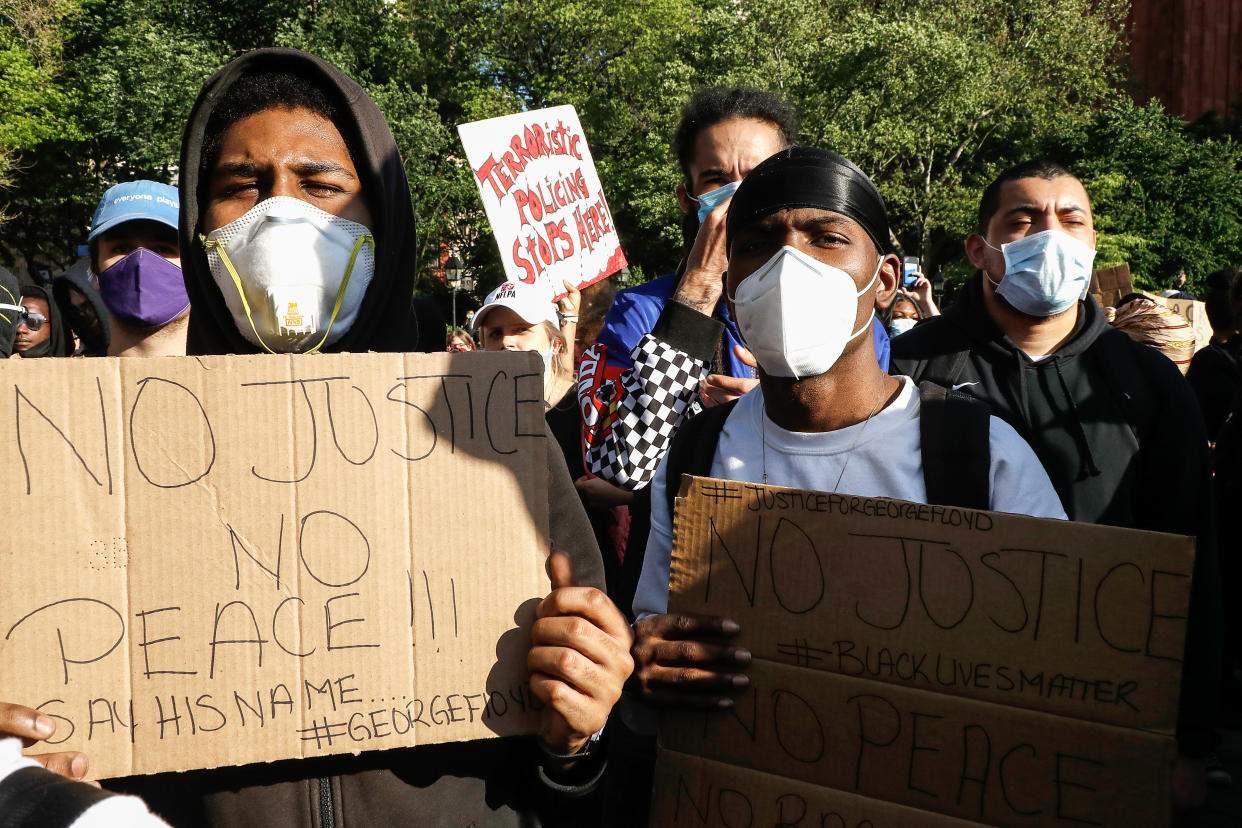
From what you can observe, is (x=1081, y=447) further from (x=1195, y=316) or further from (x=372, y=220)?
(x=1195, y=316)

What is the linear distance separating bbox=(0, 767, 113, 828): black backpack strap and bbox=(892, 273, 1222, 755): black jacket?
7.78 ft

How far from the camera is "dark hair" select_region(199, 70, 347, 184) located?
1832mm

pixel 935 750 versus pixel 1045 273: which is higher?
pixel 1045 273

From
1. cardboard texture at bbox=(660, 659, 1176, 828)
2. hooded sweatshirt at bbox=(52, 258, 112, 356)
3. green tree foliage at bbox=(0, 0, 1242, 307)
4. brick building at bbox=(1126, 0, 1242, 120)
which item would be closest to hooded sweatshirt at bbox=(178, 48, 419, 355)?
cardboard texture at bbox=(660, 659, 1176, 828)

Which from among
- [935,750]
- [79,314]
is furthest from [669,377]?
[79,314]

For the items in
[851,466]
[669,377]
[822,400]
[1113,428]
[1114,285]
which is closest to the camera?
[851,466]

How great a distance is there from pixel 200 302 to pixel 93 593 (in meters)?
0.67

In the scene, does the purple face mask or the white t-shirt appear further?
the purple face mask

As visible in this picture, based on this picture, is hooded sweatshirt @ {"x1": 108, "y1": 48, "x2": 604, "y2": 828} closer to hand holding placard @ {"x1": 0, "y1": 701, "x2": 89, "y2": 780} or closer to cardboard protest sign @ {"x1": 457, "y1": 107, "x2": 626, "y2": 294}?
hand holding placard @ {"x1": 0, "y1": 701, "x2": 89, "y2": 780}

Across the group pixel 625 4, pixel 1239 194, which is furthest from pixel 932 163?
pixel 625 4

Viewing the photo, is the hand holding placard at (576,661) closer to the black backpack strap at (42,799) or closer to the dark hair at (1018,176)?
the black backpack strap at (42,799)

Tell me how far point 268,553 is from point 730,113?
2272 millimetres

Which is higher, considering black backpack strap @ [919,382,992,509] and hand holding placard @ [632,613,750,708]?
black backpack strap @ [919,382,992,509]

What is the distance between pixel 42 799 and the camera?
925 millimetres
